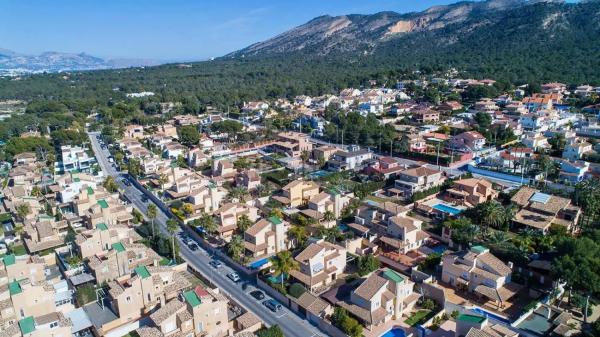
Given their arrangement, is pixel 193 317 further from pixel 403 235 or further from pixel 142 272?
pixel 403 235

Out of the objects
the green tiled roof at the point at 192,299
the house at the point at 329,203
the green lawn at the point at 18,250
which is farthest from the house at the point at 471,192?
the green lawn at the point at 18,250

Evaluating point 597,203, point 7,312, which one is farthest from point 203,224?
point 597,203

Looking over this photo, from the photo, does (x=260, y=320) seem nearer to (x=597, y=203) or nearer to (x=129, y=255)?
(x=129, y=255)

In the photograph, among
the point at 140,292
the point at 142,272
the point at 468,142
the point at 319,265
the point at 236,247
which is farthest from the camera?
the point at 468,142

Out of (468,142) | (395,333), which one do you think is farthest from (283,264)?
(468,142)

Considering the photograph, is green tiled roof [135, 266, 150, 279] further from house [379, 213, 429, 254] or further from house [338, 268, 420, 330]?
house [379, 213, 429, 254]

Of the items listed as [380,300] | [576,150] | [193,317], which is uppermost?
[576,150]
